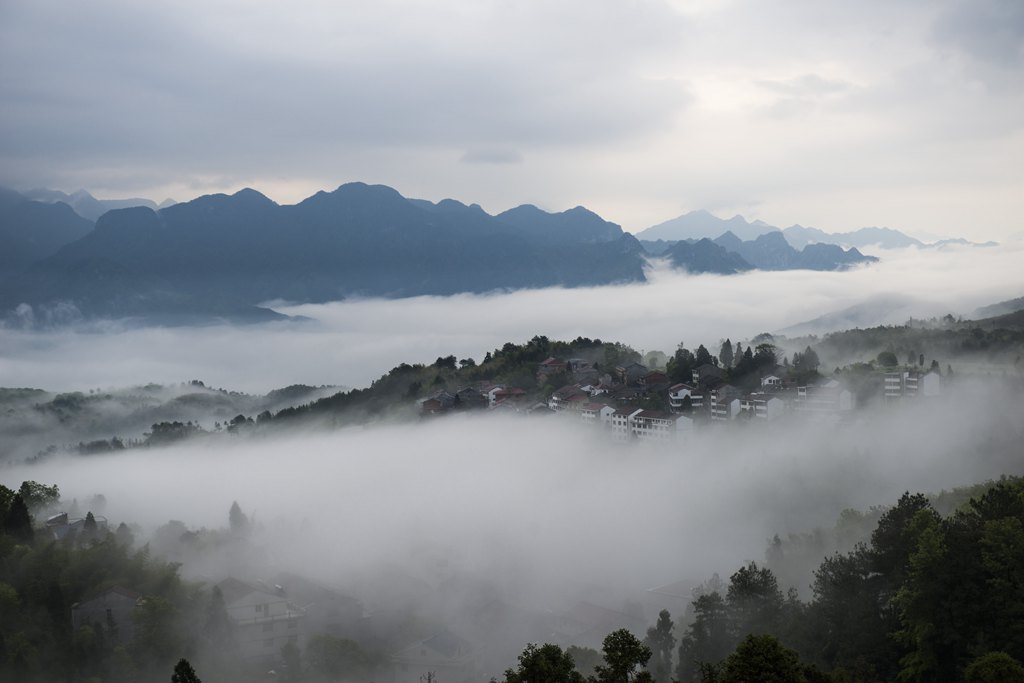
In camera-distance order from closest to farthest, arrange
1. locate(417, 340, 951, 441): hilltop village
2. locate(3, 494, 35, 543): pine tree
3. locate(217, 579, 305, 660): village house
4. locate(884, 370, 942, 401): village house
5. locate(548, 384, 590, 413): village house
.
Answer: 1. locate(217, 579, 305, 660): village house
2. locate(3, 494, 35, 543): pine tree
3. locate(884, 370, 942, 401): village house
4. locate(417, 340, 951, 441): hilltop village
5. locate(548, 384, 590, 413): village house

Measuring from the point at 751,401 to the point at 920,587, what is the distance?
1481 inches

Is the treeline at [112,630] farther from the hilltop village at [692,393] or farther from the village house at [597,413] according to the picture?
the village house at [597,413]

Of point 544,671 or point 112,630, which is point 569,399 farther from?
point 544,671

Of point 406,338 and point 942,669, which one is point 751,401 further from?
point 406,338

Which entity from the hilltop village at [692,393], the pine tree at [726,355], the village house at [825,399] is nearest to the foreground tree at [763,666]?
the hilltop village at [692,393]

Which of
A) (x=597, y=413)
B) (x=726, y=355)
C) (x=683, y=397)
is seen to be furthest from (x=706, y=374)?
(x=726, y=355)

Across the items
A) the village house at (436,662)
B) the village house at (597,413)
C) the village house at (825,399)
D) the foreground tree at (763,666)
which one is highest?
the village house at (825,399)

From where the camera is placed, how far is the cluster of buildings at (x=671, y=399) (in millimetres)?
58688

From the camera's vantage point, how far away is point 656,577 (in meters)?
43.0

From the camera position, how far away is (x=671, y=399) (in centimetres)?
6519

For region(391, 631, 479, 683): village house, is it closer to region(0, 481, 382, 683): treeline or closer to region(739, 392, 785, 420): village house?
region(0, 481, 382, 683): treeline

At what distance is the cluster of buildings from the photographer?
58.7 metres

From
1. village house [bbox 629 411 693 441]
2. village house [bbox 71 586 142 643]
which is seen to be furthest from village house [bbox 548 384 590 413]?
village house [bbox 71 586 142 643]

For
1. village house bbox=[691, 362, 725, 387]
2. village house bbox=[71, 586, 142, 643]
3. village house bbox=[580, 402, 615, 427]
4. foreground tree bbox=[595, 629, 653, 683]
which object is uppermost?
village house bbox=[691, 362, 725, 387]
